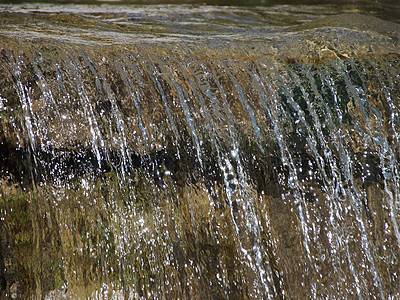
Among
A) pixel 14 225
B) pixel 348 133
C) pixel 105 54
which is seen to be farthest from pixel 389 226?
pixel 14 225

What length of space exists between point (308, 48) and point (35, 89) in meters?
1.32

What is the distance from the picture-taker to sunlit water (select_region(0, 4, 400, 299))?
5.63 ft

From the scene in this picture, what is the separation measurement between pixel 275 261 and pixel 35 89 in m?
1.29

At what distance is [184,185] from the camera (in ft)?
5.71

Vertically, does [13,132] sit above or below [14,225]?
above

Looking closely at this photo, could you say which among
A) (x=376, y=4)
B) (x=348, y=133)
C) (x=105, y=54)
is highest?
(x=376, y=4)

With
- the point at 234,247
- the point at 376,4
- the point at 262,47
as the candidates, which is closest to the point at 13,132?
the point at 234,247

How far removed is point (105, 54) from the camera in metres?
1.88

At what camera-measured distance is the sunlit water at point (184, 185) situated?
5.63 ft

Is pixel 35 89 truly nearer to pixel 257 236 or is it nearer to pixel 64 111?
pixel 64 111

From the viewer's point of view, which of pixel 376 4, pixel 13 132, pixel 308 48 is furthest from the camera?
pixel 376 4

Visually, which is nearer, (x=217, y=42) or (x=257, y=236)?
(x=257, y=236)

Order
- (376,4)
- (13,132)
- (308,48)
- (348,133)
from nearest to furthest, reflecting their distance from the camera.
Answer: (13,132) → (348,133) → (308,48) → (376,4)

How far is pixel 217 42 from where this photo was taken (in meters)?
2.14
